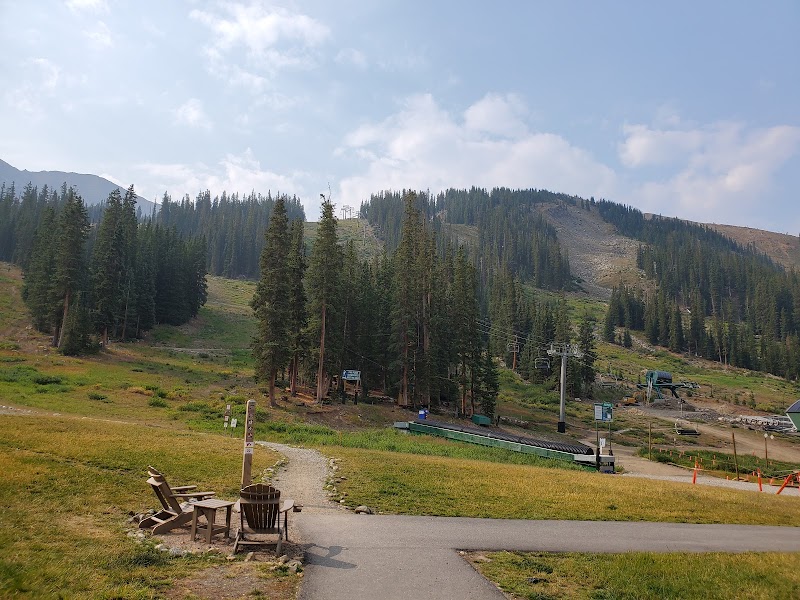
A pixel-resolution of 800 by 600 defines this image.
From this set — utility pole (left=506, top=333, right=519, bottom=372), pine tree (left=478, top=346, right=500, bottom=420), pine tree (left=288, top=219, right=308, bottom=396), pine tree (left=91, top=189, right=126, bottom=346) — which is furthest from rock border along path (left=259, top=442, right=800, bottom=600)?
utility pole (left=506, top=333, right=519, bottom=372)

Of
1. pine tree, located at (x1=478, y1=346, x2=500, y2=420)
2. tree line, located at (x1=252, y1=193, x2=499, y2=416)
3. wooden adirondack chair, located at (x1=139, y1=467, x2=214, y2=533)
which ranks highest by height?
tree line, located at (x1=252, y1=193, x2=499, y2=416)

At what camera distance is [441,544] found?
11.0m

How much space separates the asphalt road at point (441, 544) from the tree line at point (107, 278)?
54944mm

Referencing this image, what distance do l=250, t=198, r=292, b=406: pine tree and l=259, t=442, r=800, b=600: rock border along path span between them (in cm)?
2692

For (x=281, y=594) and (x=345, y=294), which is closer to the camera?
(x=281, y=594)

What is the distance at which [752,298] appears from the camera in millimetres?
187125

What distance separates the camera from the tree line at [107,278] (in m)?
58.7

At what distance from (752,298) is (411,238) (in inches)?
7025

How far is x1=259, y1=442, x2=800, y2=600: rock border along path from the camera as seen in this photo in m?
8.30

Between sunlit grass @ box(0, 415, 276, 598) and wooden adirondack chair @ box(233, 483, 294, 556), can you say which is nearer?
sunlit grass @ box(0, 415, 276, 598)

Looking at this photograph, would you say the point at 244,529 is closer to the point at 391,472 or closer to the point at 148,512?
the point at 148,512

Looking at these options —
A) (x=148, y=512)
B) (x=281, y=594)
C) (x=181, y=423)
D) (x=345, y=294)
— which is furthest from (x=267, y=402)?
(x=281, y=594)

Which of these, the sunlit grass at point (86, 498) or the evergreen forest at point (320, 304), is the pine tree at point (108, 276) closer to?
the evergreen forest at point (320, 304)

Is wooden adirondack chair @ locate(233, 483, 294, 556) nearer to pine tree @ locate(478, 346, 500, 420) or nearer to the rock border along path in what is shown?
the rock border along path
